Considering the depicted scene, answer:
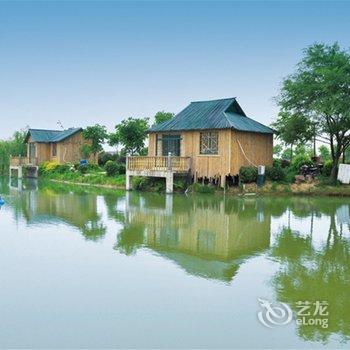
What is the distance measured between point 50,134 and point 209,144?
2519 cm

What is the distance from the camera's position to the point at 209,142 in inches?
1024

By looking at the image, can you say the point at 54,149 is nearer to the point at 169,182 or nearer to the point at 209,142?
the point at 169,182

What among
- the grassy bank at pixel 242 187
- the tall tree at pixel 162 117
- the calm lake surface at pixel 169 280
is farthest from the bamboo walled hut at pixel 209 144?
the calm lake surface at pixel 169 280

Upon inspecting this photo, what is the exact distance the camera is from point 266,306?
22.5ft

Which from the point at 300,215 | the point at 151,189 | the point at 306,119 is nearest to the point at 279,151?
the point at 306,119

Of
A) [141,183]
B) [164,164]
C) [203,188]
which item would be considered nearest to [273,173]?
[203,188]

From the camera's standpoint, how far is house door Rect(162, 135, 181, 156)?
90.4ft

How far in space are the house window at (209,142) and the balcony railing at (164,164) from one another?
43.0 inches

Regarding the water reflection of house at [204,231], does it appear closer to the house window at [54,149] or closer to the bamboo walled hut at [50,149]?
the bamboo walled hut at [50,149]

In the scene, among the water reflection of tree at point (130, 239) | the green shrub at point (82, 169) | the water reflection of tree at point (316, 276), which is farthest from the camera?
the green shrub at point (82, 169)

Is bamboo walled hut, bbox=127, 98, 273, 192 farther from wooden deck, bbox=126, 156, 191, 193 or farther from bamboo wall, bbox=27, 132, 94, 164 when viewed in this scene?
bamboo wall, bbox=27, 132, 94, 164

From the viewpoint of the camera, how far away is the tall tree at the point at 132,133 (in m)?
35.2

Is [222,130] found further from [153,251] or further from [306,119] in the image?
[153,251]

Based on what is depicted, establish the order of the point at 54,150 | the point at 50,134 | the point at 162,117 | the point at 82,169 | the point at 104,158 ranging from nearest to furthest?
the point at 162,117 → the point at 82,169 → the point at 104,158 → the point at 54,150 → the point at 50,134
